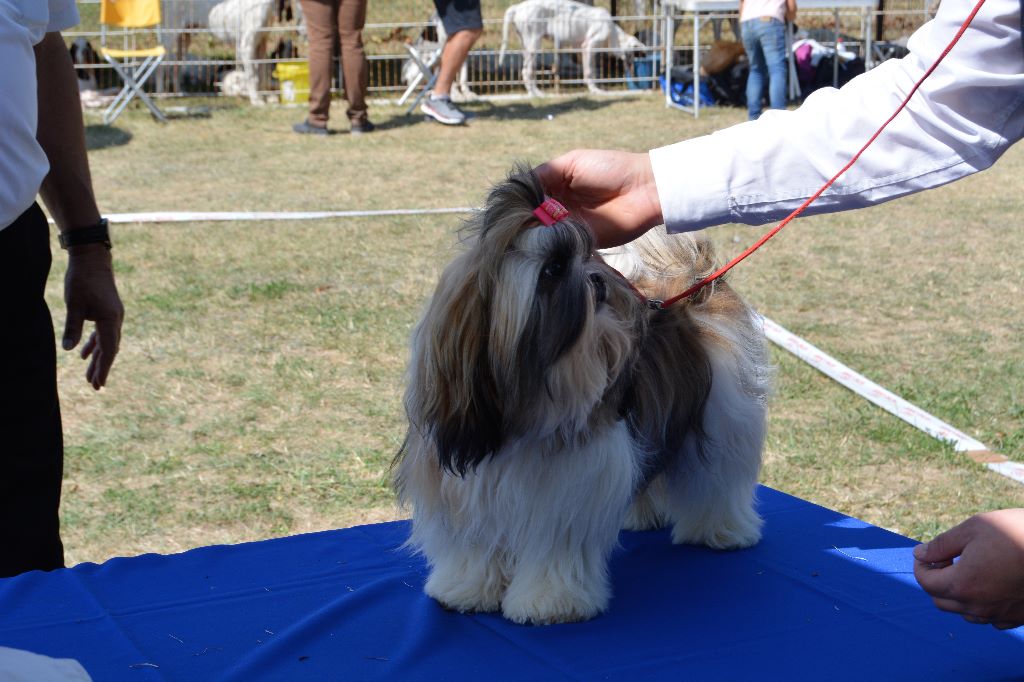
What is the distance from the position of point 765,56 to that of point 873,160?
9186 mm

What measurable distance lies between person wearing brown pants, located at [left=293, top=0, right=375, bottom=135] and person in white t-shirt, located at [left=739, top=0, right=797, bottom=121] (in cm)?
370

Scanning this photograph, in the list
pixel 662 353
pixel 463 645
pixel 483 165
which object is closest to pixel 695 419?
pixel 662 353

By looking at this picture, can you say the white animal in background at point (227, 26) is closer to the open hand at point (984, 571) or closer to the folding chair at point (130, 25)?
the folding chair at point (130, 25)

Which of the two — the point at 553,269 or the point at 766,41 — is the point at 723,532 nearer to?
the point at 553,269

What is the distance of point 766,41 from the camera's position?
1054 cm

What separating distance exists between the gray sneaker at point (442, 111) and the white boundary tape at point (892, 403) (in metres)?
6.61

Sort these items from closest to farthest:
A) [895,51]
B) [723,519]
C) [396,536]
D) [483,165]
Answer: [723,519] < [396,536] < [483,165] < [895,51]

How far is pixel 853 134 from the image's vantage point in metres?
2.02

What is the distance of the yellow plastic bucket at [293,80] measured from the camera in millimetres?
12586

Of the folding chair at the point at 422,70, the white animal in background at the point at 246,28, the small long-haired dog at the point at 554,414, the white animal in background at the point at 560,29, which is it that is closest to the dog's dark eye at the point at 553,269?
the small long-haired dog at the point at 554,414

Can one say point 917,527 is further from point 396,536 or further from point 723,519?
point 396,536

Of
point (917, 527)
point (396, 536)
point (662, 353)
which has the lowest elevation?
point (917, 527)

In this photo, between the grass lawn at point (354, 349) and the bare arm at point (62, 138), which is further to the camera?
the grass lawn at point (354, 349)

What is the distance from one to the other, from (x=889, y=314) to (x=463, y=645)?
425cm
